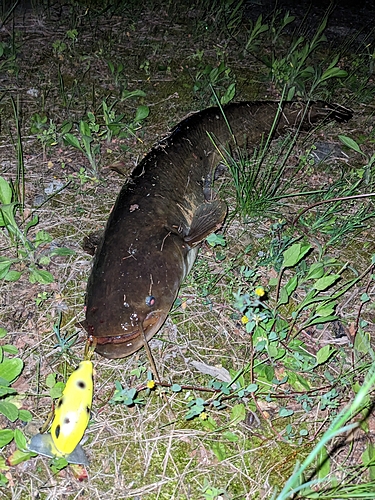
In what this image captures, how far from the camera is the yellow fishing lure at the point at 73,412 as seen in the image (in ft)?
6.25

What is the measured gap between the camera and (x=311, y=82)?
434 centimetres

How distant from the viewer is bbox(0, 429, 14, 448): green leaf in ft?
6.35

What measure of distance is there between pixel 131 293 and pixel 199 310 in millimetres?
481

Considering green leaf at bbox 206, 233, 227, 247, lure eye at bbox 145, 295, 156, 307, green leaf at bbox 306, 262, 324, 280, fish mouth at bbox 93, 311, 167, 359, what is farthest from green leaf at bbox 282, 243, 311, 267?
fish mouth at bbox 93, 311, 167, 359

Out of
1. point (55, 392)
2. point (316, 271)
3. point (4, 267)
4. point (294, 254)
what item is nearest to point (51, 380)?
point (55, 392)

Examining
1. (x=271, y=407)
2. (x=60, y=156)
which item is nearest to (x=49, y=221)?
(x=60, y=156)

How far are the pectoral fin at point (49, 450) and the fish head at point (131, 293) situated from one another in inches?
16.9

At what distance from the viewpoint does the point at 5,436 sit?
195cm

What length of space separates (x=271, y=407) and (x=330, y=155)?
86.6 inches

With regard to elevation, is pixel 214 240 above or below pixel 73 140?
below

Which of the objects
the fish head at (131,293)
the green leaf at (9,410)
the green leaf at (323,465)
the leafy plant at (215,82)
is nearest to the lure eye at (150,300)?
the fish head at (131,293)

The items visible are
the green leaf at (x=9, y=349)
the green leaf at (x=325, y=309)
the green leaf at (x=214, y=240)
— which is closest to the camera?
the green leaf at (x=9, y=349)

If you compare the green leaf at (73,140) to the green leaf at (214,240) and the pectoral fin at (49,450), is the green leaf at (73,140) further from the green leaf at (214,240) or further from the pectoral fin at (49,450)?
the pectoral fin at (49,450)

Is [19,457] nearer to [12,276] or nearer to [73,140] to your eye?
[12,276]
